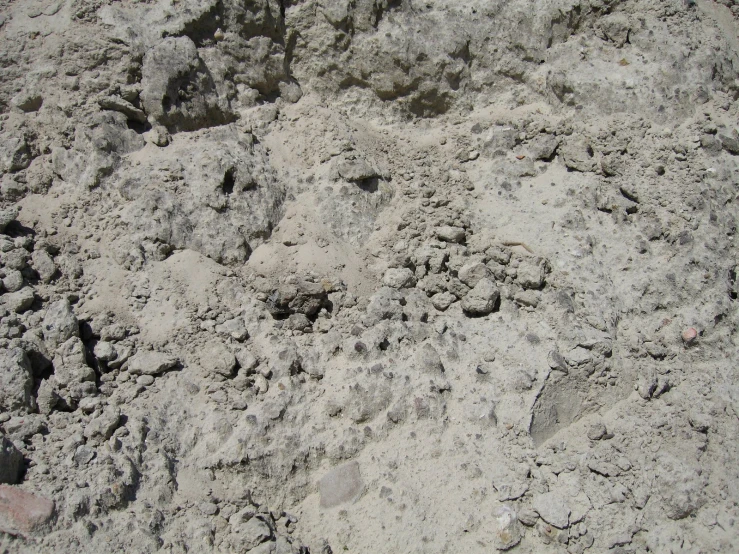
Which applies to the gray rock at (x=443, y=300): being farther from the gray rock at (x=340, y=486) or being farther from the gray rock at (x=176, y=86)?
the gray rock at (x=176, y=86)

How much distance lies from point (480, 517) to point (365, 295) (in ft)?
3.75

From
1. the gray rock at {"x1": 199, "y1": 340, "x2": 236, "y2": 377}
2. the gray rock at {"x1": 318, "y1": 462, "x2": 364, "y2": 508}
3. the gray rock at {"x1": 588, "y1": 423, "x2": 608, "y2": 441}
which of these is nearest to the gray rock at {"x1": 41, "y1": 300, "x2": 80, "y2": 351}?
the gray rock at {"x1": 199, "y1": 340, "x2": 236, "y2": 377}

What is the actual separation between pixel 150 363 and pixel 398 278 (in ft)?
4.02

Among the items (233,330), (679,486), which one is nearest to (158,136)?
(233,330)

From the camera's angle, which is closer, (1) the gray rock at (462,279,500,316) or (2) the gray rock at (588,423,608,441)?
(2) the gray rock at (588,423,608,441)

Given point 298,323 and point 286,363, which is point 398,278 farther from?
point 286,363

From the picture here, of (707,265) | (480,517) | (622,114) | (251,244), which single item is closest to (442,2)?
(622,114)

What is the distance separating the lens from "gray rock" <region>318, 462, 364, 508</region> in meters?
2.69

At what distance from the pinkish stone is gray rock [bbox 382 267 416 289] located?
5.66 ft

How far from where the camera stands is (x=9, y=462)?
2312mm

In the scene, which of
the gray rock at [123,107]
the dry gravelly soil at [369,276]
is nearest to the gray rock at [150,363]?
the dry gravelly soil at [369,276]

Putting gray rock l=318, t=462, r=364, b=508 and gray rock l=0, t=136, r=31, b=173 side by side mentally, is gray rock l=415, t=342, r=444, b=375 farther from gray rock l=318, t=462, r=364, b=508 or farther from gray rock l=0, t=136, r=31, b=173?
gray rock l=0, t=136, r=31, b=173

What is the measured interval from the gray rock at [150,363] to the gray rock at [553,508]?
1650mm

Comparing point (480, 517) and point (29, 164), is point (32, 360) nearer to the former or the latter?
point (29, 164)
